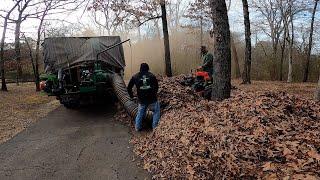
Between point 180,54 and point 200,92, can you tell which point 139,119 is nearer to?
point 200,92

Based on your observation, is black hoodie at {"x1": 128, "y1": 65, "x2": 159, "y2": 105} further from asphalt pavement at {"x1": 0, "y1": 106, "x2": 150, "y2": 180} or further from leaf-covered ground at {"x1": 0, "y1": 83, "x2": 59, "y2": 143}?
leaf-covered ground at {"x1": 0, "y1": 83, "x2": 59, "y2": 143}

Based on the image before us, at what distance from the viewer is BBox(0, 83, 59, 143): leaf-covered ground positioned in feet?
42.2

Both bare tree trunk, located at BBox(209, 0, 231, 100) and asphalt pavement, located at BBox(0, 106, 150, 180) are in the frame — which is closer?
asphalt pavement, located at BBox(0, 106, 150, 180)

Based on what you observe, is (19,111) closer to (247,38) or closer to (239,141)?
(247,38)

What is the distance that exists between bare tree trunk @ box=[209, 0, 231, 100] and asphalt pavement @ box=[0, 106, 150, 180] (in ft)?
9.06

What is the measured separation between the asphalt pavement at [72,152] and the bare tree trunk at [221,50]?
276 cm

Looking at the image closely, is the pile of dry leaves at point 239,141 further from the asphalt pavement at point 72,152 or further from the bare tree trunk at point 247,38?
the bare tree trunk at point 247,38

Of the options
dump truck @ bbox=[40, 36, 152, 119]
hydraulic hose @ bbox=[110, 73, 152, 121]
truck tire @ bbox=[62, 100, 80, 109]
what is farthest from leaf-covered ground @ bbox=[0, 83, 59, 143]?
hydraulic hose @ bbox=[110, 73, 152, 121]

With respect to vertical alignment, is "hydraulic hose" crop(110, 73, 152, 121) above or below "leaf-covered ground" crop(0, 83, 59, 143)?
above

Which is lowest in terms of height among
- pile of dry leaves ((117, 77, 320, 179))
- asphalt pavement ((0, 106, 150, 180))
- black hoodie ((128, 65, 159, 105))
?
asphalt pavement ((0, 106, 150, 180))

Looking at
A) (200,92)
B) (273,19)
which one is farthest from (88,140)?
(273,19)

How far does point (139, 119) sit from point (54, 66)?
240 inches

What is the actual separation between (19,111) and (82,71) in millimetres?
4068

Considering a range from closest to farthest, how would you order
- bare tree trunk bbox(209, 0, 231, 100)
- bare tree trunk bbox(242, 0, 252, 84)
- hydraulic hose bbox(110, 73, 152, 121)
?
bare tree trunk bbox(209, 0, 231, 100) < hydraulic hose bbox(110, 73, 152, 121) < bare tree trunk bbox(242, 0, 252, 84)
